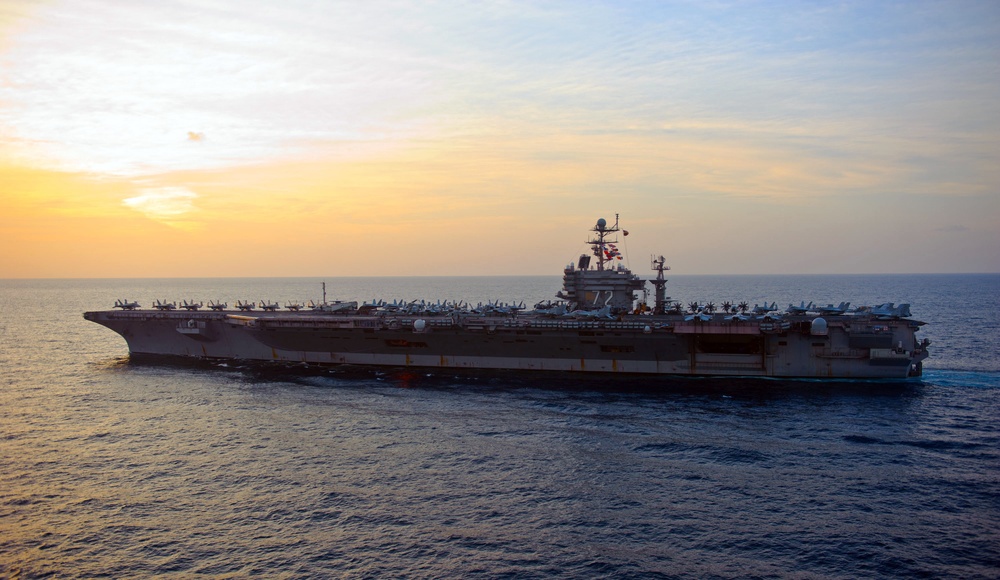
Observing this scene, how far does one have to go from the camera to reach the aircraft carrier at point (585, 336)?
1179 inches

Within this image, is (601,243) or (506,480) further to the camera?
(601,243)

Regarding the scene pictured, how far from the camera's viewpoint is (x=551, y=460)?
777 inches

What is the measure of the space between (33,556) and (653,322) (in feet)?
85.4

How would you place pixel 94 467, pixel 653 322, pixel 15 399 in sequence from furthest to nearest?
pixel 653 322 < pixel 15 399 < pixel 94 467

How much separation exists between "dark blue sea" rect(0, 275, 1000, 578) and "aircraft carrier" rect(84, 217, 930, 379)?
5.08ft

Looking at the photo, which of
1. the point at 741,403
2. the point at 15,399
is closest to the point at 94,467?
A: the point at 15,399

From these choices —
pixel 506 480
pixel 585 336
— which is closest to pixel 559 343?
pixel 585 336

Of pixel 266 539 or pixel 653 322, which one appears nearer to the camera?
pixel 266 539

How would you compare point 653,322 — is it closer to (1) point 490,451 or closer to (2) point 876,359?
(2) point 876,359

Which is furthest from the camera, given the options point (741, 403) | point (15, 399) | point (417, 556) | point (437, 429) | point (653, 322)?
point (653, 322)

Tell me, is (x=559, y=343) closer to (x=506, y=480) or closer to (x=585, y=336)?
(x=585, y=336)

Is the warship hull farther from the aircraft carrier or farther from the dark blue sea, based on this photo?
the dark blue sea

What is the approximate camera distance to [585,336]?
3247cm

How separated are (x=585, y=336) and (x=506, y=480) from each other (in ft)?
50.3
